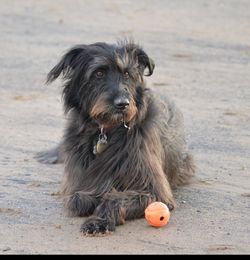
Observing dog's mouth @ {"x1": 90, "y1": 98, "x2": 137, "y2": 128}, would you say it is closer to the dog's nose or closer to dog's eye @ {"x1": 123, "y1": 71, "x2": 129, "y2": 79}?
the dog's nose

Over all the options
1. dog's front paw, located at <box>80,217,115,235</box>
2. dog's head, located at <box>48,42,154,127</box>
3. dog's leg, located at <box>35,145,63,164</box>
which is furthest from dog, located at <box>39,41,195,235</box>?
dog's leg, located at <box>35,145,63,164</box>

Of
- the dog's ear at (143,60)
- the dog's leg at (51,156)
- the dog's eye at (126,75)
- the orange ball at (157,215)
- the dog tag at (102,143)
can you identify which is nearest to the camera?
the orange ball at (157,215)

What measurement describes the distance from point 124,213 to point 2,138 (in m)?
3.40

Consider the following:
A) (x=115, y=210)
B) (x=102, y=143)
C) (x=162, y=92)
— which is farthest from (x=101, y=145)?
(x=162, y=92)

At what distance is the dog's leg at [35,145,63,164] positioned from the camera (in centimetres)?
989

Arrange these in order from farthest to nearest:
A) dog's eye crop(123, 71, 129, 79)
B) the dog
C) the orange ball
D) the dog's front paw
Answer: dog's eye crop(123, 71, 129, 79) < the dog < the orange ball < the dog's front paw

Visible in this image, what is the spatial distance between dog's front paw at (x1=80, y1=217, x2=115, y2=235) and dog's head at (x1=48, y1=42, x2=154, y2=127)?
3.30 feet

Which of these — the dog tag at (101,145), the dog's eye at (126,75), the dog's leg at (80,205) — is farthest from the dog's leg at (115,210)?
the dog's eye at (126,75)

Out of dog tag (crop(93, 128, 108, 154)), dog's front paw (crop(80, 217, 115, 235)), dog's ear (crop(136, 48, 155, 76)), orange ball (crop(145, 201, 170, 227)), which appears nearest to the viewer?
dog's front paw (crop(80, 217, 115, 235))

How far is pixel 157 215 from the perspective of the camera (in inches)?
300

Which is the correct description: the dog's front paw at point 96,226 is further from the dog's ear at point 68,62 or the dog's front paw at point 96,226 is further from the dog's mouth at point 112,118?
the dog's ear at point 68,62

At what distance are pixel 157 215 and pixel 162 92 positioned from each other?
5.16 m

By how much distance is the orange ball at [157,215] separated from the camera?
7625 millimetres

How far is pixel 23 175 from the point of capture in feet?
30.7
